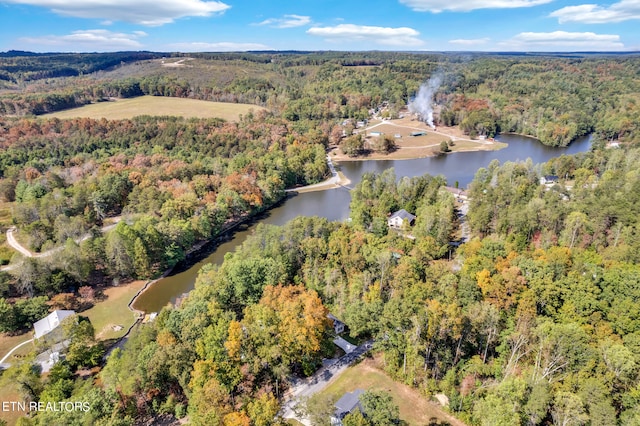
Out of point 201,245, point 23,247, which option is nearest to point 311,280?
point 201,245

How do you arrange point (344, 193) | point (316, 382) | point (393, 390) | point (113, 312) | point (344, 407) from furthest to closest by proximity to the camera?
1. point (344, 193)
2. point (113, 312)
3. point (316, 382)
4. point (393, 390)
5. point (344, 407)

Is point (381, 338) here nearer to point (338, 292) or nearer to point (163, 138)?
point (338, 292)

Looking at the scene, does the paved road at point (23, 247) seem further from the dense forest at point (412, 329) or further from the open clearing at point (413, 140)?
the open clearing at point (413, 140)

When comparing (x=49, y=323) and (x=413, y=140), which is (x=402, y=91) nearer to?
(x=413, y=140)

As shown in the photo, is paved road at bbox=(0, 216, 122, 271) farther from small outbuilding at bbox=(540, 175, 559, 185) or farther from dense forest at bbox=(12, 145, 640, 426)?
small outbuilding at bbox=(540, 175, 559, 185)

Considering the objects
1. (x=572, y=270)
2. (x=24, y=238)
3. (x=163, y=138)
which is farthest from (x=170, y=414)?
(x=163, y=138)

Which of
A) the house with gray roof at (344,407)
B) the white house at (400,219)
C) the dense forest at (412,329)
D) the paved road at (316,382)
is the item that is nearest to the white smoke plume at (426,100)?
the white house at (400,219)

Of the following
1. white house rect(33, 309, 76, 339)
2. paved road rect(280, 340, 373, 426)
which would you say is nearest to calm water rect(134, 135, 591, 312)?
white house rect(33, 309, 76, 339)
